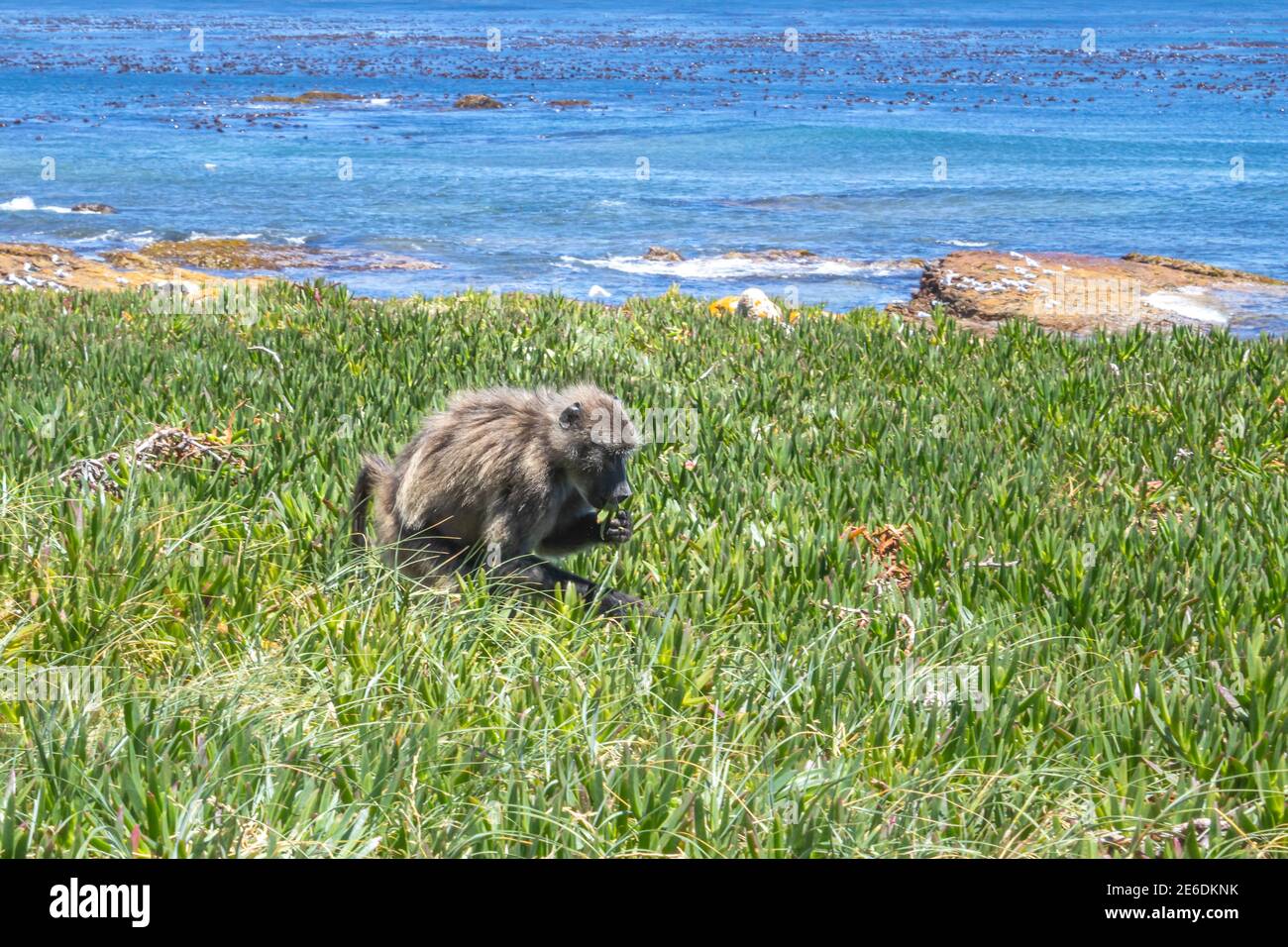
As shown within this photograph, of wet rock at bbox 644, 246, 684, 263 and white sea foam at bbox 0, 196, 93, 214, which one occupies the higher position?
white sea foam at bbox 0, 196, 93, 214

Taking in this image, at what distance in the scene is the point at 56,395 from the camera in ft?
23.7

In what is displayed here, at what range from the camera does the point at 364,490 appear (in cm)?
558

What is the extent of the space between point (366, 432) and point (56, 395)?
176 cm

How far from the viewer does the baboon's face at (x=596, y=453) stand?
5410mm

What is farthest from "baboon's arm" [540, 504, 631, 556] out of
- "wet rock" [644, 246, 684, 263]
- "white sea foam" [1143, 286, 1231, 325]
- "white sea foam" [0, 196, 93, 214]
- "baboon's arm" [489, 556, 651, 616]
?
"white sea foam" [0, 196, 93, 214]

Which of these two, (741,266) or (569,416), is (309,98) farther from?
(569,416)

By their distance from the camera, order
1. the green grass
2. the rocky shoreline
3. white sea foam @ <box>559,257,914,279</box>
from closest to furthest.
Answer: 1. the green grass
2. the rocky shoreline
3. white sea foam @ <box>559,257,914,279</box>

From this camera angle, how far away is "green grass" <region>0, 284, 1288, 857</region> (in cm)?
328

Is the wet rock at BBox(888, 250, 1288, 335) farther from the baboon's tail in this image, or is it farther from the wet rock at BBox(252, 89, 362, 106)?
the wet rock at BBox(252, 89, 362, 106)

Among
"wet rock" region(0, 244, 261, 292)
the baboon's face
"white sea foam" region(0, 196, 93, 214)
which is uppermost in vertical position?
"white sea foam" region(0, 196, 93, 214)

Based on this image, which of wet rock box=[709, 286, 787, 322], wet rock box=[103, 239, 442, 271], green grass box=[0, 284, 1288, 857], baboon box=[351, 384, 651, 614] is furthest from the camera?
wet rock box=[103, 239, 442, 271]

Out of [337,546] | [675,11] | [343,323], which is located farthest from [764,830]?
[675,11]

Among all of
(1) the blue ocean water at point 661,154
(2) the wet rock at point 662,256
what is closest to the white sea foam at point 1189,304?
(1) the blue ocean water at point 661,154

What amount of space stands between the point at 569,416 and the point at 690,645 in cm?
137
